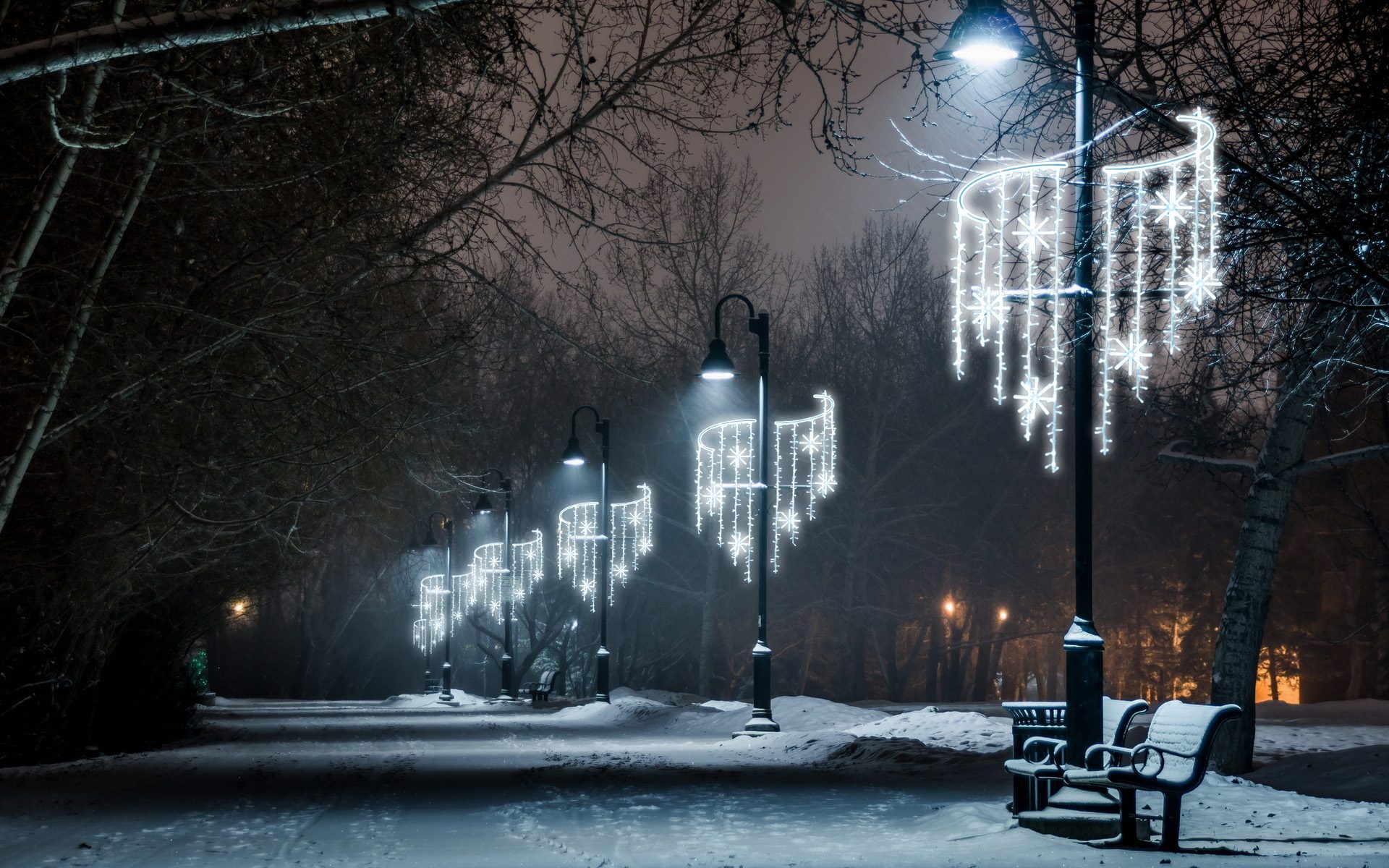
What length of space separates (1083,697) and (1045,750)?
860 mm

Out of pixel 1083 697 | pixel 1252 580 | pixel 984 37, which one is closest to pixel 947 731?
pixel 1252 580

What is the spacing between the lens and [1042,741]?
10.8 metres

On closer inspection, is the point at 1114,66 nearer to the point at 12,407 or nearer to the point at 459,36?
the point at 459,36

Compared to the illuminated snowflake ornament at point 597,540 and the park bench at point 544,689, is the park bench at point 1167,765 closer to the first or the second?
the illuminated snowflake ornament at point 597,540

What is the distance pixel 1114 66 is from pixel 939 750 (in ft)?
34.4

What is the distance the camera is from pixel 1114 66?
414 inches

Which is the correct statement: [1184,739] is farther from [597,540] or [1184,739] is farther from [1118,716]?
[597,540]

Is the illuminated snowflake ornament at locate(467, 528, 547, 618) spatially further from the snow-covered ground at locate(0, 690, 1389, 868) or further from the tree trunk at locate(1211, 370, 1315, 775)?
the tree trunk at locate(1211, 370, 1315, 775)

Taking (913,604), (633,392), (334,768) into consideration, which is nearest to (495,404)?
(633,392)

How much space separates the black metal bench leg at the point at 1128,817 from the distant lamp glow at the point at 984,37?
4.63 meters

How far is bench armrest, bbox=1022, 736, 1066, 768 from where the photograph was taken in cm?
1052

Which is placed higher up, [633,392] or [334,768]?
[633,392]

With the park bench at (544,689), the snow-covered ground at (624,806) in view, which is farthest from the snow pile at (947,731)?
the park bench at (544,689)

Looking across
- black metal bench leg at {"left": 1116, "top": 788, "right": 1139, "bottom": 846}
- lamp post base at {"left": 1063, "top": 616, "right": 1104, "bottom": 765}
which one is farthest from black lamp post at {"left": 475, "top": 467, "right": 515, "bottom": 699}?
black metal bench leg at {"left": 1116, "top": 788, "right": 1139, "bottom": 846}
